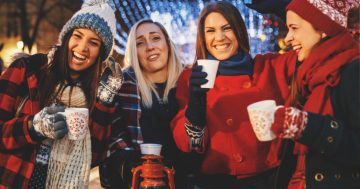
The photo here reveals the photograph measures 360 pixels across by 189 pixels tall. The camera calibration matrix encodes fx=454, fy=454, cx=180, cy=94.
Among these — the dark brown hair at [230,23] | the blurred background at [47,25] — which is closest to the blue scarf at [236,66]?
the dark brown hair at [230,23]

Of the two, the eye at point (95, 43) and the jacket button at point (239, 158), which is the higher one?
the eye at point (95, 43)

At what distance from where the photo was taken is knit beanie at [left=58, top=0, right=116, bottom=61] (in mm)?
3680

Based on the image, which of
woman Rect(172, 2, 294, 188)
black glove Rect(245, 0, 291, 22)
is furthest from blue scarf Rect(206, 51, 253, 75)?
black glove Rect(245, 0, 291, 22)

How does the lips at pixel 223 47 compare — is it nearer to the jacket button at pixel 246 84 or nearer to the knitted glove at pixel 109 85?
the jacket button at pixel 246 84

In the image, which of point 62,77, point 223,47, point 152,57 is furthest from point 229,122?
point 62,77

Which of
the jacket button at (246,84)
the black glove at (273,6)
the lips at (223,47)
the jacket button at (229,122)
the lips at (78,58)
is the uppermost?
the black glove at (273,6)

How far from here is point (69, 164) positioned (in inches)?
139

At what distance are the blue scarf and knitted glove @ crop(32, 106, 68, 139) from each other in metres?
1.26

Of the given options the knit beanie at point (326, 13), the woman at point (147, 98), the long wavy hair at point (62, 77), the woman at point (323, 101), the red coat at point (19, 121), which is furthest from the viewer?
the woman at point (147, 98)

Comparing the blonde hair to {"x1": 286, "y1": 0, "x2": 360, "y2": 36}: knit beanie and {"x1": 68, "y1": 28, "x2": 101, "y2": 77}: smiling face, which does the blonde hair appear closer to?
{"x1": 68, "y1": 28, "x2": 101, "y2": 77}: smiling face

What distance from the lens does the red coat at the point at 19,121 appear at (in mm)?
3315

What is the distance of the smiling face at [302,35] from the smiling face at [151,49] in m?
1.46

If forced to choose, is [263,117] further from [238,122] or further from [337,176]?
[238,122]

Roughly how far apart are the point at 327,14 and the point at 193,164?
158 cm
